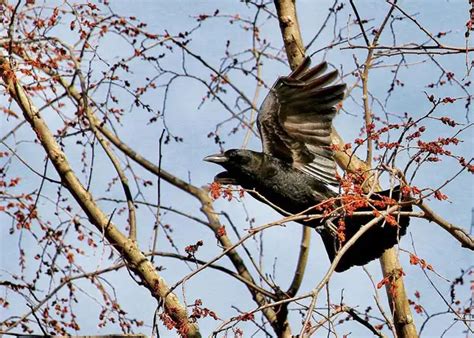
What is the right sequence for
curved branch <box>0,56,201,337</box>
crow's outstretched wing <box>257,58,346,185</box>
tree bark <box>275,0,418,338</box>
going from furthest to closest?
crow's outstretched wing <box>257,58,346,185</box>
tree bark <box>275,0,418,338</box>
curved branch <box>0,56,201,337</box>

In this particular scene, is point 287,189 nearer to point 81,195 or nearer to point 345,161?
point 345,161

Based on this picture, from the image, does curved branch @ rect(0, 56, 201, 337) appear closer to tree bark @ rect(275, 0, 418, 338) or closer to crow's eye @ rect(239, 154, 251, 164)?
crow's eye @ rect(239, 154, 251, 164)

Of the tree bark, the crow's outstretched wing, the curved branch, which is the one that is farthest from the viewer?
the crow's outstretched wing

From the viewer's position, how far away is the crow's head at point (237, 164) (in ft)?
16.9

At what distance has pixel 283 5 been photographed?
213 inches

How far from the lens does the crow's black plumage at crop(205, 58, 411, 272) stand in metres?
5.02

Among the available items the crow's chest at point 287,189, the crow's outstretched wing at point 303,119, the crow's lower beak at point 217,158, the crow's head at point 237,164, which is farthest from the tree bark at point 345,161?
the crow's lower beak at point 217,158

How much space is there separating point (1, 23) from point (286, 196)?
2.00m

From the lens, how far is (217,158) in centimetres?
518

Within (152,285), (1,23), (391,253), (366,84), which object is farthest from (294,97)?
(1,23)

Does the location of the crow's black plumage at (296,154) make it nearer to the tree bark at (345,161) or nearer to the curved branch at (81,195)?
the tree bark at (345,161)

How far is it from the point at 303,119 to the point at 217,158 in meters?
0.59

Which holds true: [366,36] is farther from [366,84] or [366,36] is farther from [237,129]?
[237,129]

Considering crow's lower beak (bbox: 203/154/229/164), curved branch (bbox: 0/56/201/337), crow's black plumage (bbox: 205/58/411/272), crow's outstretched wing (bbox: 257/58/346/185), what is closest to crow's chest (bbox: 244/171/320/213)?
crow's black plumage (bbox: 205/58/411/272)
